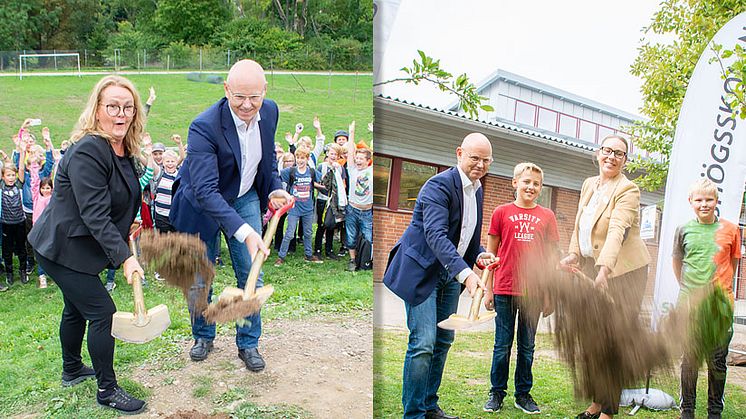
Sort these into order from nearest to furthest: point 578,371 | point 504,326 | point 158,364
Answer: point 578,371 < point 504,326 < point 158,364

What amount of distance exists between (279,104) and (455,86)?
1.84 ft

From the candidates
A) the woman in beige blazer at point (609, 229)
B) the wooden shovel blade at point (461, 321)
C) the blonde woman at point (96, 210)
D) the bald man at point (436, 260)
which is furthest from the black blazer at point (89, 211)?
the woman in beige blazer at point (609, 229)

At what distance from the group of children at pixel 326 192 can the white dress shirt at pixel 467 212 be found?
12.9 inches

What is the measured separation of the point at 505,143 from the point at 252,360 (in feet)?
3.59

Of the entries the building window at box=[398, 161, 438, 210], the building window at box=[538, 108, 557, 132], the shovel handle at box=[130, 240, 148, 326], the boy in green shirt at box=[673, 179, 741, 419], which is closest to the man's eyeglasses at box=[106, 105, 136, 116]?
the shovel handle at box=[130, 240, 148, 326]

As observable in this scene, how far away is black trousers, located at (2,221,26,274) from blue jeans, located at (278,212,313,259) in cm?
80

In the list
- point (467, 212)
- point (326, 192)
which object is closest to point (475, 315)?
point (467, 212)

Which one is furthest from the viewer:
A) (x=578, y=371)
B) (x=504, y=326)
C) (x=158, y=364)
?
(x=158, y=364)

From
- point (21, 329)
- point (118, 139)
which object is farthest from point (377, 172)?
point (21, 329)

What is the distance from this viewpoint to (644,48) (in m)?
2.24

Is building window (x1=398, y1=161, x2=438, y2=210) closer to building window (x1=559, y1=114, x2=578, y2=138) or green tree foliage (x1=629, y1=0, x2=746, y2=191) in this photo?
building window (x1=559, y1=114, x2=578, y2=138)

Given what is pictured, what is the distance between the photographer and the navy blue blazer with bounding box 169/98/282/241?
212 centimetres

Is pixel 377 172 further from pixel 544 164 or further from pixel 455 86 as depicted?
pixel 544 164

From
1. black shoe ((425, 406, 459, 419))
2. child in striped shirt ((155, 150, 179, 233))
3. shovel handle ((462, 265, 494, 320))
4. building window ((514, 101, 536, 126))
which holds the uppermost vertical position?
building window ((514, 101, 536, 126))
